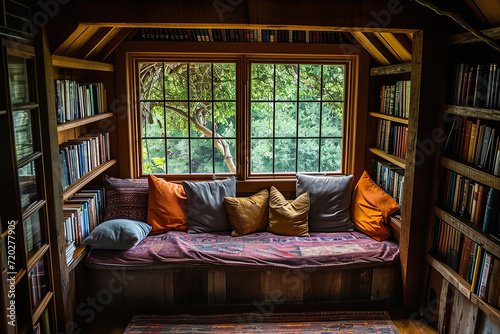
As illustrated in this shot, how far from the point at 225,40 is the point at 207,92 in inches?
20.4

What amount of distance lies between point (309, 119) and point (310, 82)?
0.36 m

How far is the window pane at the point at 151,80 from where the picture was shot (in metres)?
4.07

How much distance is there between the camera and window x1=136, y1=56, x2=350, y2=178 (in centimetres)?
409

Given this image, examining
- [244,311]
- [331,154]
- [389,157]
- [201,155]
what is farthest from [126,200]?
[389,157]

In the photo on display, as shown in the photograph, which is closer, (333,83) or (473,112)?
(473,112)

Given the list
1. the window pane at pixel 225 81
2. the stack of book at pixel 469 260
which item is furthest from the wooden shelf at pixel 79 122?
the stack of book at pixel 469 260

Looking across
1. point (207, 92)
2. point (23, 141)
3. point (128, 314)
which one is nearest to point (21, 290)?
point (23, 141)

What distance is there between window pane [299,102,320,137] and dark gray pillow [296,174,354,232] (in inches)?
20.3

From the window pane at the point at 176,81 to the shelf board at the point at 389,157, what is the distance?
188 centimetres

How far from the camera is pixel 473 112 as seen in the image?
2.58 m

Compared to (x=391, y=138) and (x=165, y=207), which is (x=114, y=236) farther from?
(x=391, y=138)

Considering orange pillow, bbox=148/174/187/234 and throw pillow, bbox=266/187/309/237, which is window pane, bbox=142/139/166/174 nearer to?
orange pillow, bbox=148/174/187/234

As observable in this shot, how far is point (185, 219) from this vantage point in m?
3.91

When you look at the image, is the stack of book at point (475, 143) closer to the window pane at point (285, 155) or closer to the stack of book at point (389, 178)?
the stack of book at point (389, 178)
